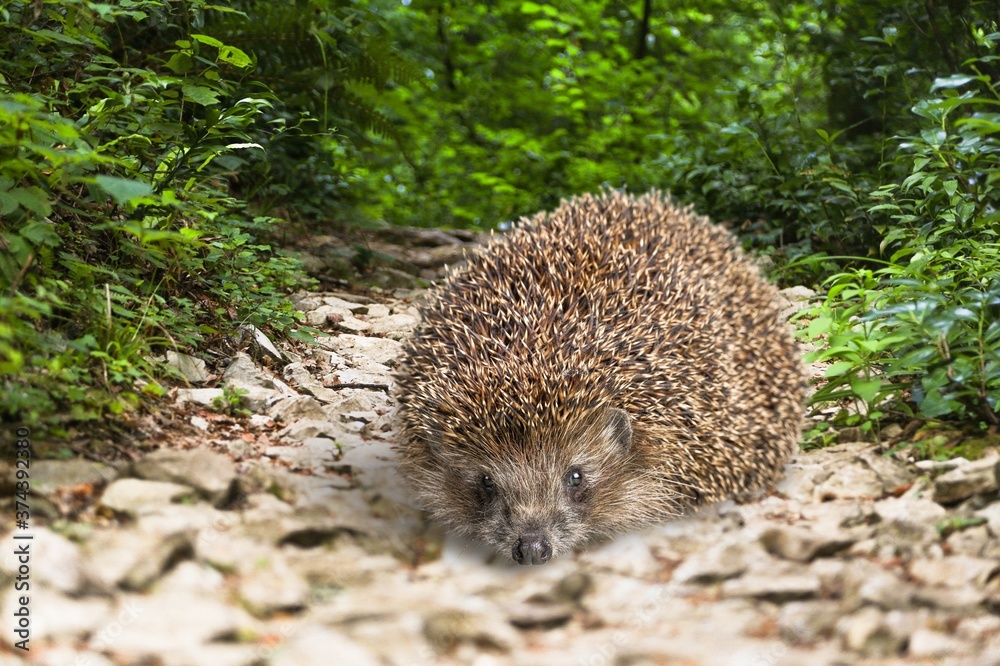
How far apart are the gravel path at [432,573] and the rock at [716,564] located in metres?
0.01

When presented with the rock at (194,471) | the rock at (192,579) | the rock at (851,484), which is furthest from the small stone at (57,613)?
the rock at (851,484)

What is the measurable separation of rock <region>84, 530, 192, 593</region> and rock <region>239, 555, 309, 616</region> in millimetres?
271

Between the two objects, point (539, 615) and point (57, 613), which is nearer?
point (57, 613)

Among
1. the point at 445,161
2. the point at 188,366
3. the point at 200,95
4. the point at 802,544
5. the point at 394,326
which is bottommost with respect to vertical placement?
the point at 802,544

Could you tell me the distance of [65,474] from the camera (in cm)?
339

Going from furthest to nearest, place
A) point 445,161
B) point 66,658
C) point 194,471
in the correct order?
point 445,161
point 194,471
point 66,658

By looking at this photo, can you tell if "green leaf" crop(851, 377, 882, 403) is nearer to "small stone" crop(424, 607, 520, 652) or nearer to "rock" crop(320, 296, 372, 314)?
"small stone" crop(424, 607, 520, 652)

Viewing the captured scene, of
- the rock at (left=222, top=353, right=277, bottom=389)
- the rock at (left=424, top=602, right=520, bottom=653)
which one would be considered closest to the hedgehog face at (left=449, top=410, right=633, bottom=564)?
the rock at (left=424, top=602, right=520, bottom=653)

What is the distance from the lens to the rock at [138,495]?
332 centimetres

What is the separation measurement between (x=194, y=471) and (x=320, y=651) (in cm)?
117

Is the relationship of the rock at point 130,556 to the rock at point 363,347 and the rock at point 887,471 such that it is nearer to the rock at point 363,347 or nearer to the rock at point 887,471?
the rock at point 363,347

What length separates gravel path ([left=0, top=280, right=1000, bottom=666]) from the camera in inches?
113

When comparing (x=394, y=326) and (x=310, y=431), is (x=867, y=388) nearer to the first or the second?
(x=310, y=431)

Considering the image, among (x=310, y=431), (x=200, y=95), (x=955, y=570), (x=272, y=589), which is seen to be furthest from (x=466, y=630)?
(x=200, y=95)
